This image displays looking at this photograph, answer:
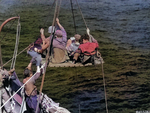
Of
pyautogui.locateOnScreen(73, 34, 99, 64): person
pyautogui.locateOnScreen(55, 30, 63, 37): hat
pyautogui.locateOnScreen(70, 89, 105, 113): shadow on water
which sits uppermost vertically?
pyautogui.locateOnScreen(55, 30, 63, 37): hat

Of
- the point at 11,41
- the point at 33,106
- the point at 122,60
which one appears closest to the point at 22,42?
the point at 11,41

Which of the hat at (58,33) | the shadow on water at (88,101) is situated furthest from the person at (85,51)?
the shadow on water at (88,101)

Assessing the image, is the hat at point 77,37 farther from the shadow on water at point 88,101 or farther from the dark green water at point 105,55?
the shadow on water at point 88,101

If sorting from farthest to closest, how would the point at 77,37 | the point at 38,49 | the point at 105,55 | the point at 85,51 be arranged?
the point at 105,55 → the point at 77,37 → the point at 38,49 → the point at 85,51

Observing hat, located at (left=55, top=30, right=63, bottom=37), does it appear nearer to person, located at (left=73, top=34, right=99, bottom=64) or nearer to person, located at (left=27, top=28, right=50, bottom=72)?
person, located at (left=27, top=28, right=50, bottom=72)

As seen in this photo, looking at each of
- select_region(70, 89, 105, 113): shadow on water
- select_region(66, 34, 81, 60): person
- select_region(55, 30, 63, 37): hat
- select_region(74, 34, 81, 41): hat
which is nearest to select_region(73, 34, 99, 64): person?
select_region(66, 34, 81, 60): person

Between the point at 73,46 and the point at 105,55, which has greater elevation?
the point at 73,46

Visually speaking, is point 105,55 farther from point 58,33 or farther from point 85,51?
point 85,51

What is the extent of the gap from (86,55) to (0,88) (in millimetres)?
2048

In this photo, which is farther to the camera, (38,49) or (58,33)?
(58,33)

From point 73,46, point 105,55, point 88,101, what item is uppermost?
point 73,46

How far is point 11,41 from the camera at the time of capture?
520 inches

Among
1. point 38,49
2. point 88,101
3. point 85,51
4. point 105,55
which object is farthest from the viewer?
point 105,55

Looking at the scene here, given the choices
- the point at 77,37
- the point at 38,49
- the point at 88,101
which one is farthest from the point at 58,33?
the point at 88,101
